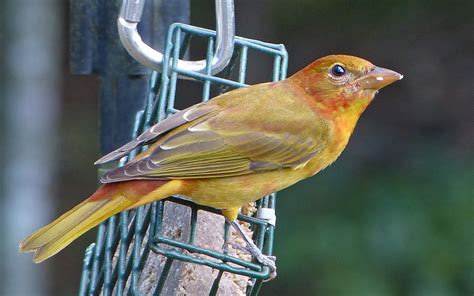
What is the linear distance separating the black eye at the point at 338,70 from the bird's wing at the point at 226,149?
0.22m

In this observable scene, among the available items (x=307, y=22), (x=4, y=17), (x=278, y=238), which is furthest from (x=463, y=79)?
(x=4, y=17)

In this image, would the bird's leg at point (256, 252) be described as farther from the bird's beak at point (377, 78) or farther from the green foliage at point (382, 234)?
the green foliage at point (382, 234)

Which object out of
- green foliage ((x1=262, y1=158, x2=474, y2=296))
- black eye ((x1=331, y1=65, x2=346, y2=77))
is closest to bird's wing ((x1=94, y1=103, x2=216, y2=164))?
black eye ((x1=331, y1=65, x2=346, y2=77))

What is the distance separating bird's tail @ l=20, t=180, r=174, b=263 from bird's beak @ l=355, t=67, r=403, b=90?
40.7 inches

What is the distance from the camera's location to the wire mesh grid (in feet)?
12.8

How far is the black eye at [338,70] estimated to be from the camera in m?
4.46

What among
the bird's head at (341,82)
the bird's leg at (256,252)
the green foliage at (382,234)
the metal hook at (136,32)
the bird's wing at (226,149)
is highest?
the metal hook at (136,32)

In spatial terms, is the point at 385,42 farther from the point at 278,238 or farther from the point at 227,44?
the point at 227,44

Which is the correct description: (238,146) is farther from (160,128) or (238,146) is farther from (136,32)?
(136,32)

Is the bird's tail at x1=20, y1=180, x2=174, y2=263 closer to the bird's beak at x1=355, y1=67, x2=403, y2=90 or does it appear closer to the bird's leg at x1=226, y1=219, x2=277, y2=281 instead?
the bird's leg at x1=226, y1=219, x2=277, y2=281

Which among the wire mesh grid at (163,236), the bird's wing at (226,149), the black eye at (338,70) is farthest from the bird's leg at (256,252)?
the black eye at (338,70)

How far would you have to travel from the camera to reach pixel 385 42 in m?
8.32

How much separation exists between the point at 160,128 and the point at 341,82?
0.86m

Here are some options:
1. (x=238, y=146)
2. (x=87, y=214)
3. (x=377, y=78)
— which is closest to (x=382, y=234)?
(x=377, y=78)
